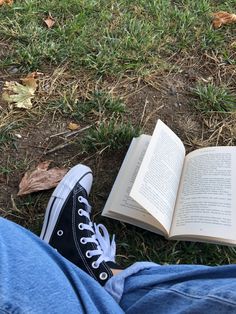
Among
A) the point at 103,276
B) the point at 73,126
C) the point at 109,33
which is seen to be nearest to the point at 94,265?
the point at 103,276

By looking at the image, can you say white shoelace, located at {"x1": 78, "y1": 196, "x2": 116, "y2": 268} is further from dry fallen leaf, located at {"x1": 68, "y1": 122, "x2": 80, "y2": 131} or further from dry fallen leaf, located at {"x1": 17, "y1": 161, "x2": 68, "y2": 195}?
dry fallen leaf, located at {"x1": 68, "y1": 122, "x2": 80, "y2": 131}

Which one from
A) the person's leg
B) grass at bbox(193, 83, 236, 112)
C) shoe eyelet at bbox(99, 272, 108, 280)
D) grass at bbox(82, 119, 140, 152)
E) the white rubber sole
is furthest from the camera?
grass at bbox(193, 83, 236, 112)

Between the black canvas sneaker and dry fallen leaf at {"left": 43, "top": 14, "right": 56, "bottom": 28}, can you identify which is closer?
the black canvas sneaker

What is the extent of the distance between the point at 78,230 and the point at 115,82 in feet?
2.05

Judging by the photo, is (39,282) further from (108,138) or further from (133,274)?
(108,138)

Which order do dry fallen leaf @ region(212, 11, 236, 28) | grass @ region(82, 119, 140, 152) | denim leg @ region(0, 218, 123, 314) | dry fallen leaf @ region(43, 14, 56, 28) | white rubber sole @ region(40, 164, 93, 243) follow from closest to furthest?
1. denim leg @ region(0, 218, 123, 314)
2. white rubber sole @ region(40, 164, 93, 243)
3. grass @ region(82, 119, 140, 152)
4. dry fallen leaf @ region(43, 14, 56, 28)
5. dry fallen leaf @ region(212, 11, 236, 28)

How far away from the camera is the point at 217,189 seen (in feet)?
4.70

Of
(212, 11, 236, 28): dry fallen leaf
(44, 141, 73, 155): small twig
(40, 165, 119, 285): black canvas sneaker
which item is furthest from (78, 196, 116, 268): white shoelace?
(212, 11, 236, 28): dry fallen leaf

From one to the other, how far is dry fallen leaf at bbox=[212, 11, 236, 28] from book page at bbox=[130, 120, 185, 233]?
Result: 0.68 meters

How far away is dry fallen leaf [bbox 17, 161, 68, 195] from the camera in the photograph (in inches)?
59.2

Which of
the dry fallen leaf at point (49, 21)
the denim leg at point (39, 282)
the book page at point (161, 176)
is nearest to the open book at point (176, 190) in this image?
the book page at point (161, 176)

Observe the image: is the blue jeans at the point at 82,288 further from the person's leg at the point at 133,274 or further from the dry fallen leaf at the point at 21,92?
the dry fallen leaf at the point at 21,92

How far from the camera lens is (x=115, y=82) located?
1.81 metres

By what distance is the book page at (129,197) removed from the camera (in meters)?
1.41
